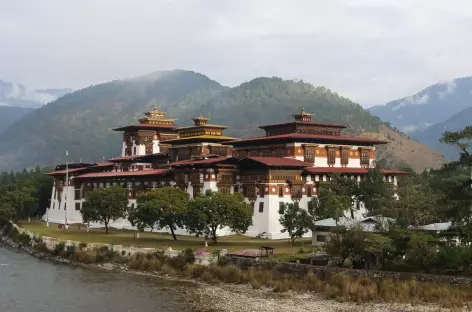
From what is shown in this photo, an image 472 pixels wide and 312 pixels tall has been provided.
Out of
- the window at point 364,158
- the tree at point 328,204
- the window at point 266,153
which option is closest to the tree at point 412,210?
the tree at point 328,204

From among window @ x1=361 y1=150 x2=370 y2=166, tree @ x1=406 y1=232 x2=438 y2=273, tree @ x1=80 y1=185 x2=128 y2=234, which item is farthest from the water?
window @ x1=361 y1=150 x2=370 y2=166

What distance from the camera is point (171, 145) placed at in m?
91.6

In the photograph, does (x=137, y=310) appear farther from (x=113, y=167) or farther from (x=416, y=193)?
(x=113, y=167)

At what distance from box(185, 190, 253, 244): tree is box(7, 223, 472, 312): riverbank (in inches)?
264

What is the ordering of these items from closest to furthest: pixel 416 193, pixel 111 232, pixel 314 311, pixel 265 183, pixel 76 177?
pixel 314 311
pixel 416 193
pixel 265 183
pixel 111 232
pixel 76 177

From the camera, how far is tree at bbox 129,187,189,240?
63.9 m

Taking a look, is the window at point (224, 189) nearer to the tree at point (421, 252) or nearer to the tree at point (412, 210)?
the tree at point (412, 210)

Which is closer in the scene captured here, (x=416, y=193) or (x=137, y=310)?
(x=137, y=310)

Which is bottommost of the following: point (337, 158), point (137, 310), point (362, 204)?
point (137, 310)

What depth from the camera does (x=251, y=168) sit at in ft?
235

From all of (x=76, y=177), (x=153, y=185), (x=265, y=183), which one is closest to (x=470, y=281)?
(x=265, y=183)

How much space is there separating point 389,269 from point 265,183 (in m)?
27.4

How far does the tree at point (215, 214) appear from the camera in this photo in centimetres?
6003

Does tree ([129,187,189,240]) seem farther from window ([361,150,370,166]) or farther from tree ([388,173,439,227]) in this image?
window ([361,150,370,166])
